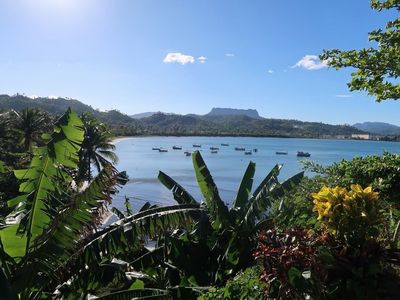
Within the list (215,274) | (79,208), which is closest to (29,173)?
(79,208)

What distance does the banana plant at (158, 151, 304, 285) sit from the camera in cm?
705

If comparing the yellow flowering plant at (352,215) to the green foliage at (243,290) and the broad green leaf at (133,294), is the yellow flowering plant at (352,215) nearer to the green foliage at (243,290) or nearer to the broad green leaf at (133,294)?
the green foliage at (243,290)

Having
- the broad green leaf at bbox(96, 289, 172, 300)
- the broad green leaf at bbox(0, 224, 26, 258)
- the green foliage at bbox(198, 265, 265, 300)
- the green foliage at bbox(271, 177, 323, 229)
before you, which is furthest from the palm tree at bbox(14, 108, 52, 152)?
the green foliage at bbox(198, 265, 265, 300)

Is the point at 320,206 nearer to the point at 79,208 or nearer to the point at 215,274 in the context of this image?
the point at 79,208

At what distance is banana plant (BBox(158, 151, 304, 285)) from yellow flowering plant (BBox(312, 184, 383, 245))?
3763 millimetres

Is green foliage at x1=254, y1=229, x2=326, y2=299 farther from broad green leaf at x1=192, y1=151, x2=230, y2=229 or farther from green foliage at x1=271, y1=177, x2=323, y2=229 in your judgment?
broad green leaf at x1=192, y1=151, x2=230, y2=229

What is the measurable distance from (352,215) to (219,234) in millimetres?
4684

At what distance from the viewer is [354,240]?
3178 mm

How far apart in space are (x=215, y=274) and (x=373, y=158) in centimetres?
385

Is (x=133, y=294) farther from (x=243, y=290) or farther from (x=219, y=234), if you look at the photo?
(x=219, y=234)

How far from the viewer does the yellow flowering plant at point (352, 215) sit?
319 cm

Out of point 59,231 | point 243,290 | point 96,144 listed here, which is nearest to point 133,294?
point 59,231

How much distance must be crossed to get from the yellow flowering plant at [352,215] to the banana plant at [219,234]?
3763mm

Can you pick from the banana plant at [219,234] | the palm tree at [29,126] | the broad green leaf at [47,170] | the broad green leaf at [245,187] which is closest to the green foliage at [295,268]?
the broad green leaf at [47,170]
